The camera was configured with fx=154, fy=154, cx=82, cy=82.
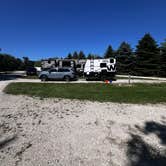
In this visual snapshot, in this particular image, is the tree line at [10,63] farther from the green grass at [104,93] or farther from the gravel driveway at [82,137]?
the gravel driveway at [82,137]

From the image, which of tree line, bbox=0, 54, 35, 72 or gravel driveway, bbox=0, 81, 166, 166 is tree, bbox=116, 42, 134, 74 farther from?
tree line, bbox=0, 54, 35, 72

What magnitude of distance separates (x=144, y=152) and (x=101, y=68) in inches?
671

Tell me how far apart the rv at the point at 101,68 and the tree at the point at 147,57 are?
15449 mm

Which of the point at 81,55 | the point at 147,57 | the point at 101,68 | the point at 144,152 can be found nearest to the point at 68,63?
the point at 101,68

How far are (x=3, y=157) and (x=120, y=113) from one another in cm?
436

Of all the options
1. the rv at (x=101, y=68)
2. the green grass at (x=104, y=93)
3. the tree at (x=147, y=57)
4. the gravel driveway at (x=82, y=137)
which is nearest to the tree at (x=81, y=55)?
the tree at (x=147, y=57)

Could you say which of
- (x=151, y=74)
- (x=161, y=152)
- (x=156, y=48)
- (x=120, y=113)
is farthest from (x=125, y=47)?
(x=161, y=152)

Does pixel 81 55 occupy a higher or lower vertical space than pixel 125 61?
higher

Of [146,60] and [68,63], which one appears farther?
[146,60]

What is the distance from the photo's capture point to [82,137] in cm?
410

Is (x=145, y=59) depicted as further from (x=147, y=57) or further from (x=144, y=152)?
(x=144, y=152)

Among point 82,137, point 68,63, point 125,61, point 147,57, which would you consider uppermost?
point 147,57

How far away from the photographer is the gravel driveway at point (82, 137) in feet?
10.2

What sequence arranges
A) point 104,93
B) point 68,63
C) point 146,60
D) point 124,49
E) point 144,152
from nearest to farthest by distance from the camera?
point 144,152
point 104,93
point 68,63
point 146,60
point 124,49
